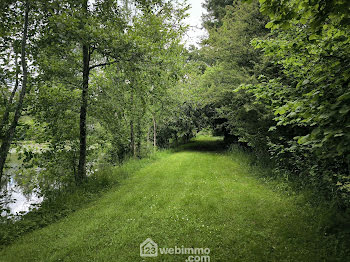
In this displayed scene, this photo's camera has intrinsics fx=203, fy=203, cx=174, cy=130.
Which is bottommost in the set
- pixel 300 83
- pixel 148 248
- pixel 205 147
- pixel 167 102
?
pixel 148 248

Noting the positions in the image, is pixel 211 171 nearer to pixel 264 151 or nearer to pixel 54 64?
pixel 264 151

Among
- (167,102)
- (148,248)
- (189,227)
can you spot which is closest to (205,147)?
(167,102)

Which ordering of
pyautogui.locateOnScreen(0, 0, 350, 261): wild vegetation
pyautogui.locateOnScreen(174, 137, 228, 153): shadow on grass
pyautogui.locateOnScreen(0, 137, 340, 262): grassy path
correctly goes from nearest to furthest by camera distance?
pyautogui.locateOnScreen(0, 0, 350, 261): wild vegetation, pyautogui.locateOnScreen(0, 137, 340, 262): grassy path, pyautogui.locateOnScreen(174, 137, 228, 153): shadow on grass

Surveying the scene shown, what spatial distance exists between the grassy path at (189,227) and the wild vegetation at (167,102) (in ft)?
0.11

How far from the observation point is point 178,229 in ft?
14.3

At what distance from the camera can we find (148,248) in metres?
3.78

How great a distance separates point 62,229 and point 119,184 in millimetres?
3268

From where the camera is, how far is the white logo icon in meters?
3.63

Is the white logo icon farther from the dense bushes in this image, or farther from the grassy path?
the dense bushes

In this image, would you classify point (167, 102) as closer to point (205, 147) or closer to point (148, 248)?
point (148, 248)

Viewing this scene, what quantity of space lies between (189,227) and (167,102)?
4297 mm

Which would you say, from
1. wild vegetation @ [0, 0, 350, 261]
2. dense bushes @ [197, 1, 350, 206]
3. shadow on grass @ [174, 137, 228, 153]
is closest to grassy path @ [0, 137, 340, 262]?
wild vegetation @ [0, 0, 350, 261]

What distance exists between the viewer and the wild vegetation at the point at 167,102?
127 inches

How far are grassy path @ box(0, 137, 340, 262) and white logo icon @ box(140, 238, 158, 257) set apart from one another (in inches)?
4.2
